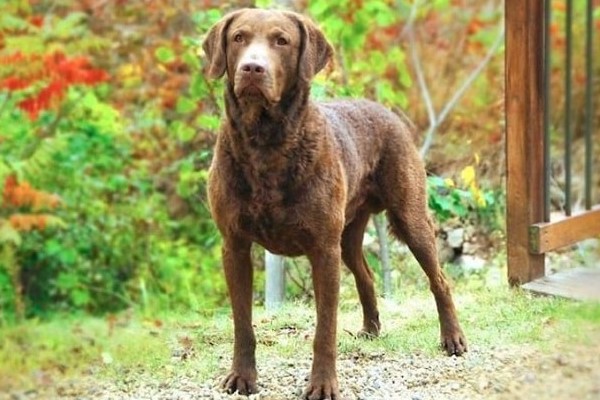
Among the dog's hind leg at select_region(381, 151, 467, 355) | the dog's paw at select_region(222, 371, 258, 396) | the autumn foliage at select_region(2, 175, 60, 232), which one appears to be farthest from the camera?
the autumn foliage at select_region(2, 175, 60, 232)

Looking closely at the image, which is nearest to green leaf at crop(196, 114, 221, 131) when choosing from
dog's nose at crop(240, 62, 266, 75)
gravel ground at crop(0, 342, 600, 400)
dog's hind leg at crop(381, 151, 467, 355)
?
dog's hind leg at crop(381, 151, 467, 355)

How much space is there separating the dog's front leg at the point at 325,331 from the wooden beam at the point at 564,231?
2.14m

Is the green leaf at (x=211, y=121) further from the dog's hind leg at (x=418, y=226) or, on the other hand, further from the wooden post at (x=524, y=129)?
the wooden post at (x=524, y=129)

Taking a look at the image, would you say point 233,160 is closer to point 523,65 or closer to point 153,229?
point 523,65

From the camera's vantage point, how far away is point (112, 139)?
9.90 metres

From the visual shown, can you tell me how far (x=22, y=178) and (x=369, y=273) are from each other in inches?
147

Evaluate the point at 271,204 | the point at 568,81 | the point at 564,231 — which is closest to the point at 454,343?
the point at 271,204

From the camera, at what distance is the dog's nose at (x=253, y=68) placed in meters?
3.94

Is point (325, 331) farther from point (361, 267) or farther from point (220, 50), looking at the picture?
point (220, 50)

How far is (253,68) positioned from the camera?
3.94 m

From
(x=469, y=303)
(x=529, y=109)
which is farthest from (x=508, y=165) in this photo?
(x=469, y=303)

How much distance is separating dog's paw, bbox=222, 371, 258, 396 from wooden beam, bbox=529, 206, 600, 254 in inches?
91.5

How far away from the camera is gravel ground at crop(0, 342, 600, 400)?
170 inches

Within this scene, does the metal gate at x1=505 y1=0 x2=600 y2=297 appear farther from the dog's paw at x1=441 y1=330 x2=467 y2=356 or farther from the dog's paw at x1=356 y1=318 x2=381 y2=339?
the dog's paw at x1=356 y1=318 x2=381 y2=339
